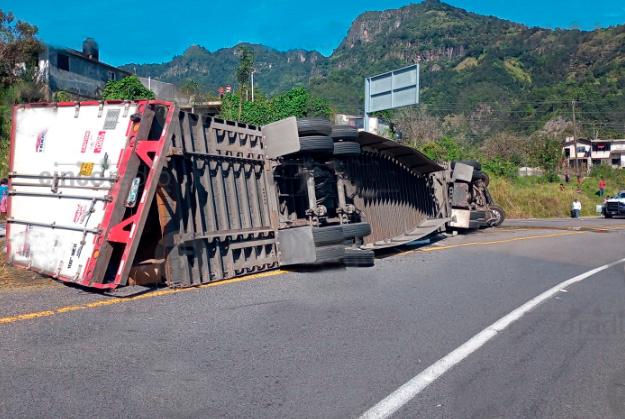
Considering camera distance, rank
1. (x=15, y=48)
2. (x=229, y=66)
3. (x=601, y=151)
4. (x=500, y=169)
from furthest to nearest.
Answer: (x=229, y=66), (x=601, y=151), (x=500, y=169), (x=15, y=48)

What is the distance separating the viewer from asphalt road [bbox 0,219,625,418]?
14.0 ft

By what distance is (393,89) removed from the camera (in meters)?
24.6

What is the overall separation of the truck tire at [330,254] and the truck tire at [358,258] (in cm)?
34

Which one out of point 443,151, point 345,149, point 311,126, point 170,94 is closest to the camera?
point 311,126

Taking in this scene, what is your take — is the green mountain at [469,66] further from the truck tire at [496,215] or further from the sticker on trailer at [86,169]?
the sticker on trailer at [86,169]

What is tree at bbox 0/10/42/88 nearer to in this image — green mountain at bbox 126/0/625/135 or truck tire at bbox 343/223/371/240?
truck tire at bbox 343/223/371/240

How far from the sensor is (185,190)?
827cm

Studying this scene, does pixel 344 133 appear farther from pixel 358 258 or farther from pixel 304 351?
pixel 304 351

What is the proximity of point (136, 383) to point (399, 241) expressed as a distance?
9.47 meters

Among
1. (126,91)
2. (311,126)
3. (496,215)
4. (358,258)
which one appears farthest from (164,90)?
(358,258)

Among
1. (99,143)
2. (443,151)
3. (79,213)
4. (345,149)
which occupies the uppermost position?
(443,151)

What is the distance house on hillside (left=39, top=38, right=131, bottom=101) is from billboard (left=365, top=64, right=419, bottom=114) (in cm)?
1695

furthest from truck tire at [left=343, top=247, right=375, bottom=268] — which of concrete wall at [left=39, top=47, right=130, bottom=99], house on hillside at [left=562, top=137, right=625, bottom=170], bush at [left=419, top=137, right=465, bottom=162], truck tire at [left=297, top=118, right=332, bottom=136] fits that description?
house on hillside at [left=562, top=137, right=625, bottom=170]

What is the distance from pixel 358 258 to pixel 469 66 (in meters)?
110
